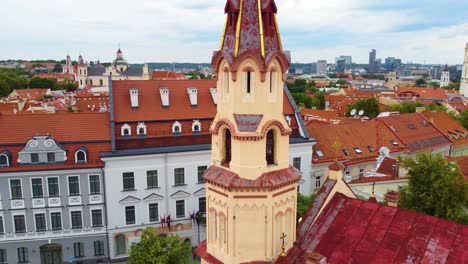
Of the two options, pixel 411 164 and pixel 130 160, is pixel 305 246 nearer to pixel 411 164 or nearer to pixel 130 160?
pixel 411 164

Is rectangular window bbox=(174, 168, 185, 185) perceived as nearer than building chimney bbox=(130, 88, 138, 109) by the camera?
Yes

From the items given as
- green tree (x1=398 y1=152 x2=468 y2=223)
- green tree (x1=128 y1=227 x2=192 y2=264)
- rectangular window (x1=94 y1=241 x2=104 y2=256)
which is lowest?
rectangular window (x1=94 y1=241 x2=104 y2=256)

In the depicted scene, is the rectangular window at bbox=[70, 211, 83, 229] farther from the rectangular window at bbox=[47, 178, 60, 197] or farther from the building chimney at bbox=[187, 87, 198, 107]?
the building chimney at bbox=[187, 87, 198, 107]

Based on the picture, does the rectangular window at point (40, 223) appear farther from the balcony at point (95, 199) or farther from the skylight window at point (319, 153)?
the skylight window at point (319, 153)

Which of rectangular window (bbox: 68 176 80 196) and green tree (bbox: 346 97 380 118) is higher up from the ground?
green tree (bbox: 346 97 380 118)

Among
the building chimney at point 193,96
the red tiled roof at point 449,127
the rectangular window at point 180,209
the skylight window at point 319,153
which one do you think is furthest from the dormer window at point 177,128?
the red tiled roof at point 449,127

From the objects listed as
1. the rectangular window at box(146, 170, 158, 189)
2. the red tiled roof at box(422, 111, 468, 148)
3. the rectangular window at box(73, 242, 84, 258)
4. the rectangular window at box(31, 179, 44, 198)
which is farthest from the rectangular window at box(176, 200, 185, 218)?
the red tiled roof at box(422, 111, 468, 148)

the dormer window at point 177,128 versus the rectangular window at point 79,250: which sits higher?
the dormer window at point 177,128

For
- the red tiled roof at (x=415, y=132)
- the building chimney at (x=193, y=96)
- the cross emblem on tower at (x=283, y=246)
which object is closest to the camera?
the cross emblem on tower at (x=283, y=246)
